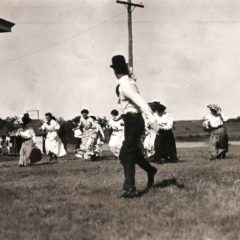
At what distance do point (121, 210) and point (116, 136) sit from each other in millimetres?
14511

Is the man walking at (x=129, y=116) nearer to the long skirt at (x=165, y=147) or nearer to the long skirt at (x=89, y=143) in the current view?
the long skirt at (x=165, y=147)

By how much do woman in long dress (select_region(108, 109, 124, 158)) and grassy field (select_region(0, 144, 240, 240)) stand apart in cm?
1072

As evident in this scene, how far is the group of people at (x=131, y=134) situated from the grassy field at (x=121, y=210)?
2.01ft

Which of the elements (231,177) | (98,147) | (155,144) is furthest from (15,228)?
(98,147)

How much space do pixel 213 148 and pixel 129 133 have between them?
1167cm

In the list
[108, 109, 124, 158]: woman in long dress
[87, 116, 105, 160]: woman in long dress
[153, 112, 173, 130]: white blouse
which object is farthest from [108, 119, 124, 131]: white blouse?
[153, 112, 173, 130]: white blouse

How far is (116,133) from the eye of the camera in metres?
22.3

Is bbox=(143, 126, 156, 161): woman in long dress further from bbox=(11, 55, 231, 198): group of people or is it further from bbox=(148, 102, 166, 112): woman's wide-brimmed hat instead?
bbox=(148, 102, 166, 112): woman's wide-brimmed hat

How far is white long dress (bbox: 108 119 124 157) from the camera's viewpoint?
22094mm

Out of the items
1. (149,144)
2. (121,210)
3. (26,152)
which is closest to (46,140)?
(26,152)

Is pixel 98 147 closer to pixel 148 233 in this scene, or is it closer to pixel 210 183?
pixel 210 183

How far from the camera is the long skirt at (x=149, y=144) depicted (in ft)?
68.1

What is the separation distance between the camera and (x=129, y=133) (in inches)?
→ 349

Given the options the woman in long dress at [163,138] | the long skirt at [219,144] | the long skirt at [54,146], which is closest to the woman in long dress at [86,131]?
the long skirt at [54,146]
